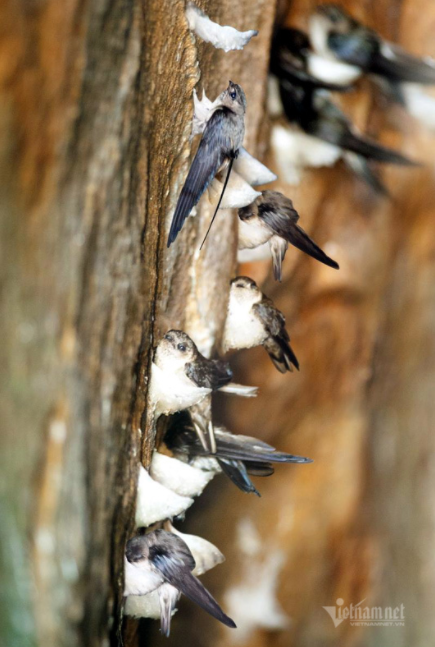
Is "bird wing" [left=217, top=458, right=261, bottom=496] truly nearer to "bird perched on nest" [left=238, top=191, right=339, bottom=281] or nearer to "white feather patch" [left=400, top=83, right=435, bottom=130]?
"bird perched on nest" [left=238, top=191, right=339, bottom=281]

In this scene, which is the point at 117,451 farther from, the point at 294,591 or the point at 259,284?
the point at 294,591

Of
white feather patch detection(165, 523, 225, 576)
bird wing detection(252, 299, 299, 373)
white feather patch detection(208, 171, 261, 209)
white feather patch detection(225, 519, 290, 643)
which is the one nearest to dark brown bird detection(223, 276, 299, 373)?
bird wing detection(252, 299, 299, 373)

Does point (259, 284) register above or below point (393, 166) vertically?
below

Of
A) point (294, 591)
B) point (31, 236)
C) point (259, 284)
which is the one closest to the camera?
point (31, 236)

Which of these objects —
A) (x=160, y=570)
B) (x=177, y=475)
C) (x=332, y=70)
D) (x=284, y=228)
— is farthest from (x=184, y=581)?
(x=332, y=70)

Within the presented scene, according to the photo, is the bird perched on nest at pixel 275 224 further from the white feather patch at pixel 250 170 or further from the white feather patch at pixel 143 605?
the white feather patch at pixel 143 605

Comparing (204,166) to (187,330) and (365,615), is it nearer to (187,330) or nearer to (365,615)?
(187,330)

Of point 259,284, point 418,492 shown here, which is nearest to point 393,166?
point 259,284

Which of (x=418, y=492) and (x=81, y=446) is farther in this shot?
(x=418, y=492)

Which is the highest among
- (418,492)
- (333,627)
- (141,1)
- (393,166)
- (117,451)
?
(141,1)
